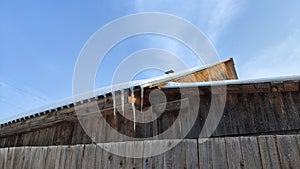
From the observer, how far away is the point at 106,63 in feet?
18.0

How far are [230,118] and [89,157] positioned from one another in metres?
2.75

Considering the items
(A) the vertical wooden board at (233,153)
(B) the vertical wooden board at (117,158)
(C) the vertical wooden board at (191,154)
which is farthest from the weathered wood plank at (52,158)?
(A) the vertical wooden board at (233,153)

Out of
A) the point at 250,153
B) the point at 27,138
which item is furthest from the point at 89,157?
the point at 27,138

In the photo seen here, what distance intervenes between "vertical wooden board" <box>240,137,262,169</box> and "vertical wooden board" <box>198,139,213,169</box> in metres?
0.23

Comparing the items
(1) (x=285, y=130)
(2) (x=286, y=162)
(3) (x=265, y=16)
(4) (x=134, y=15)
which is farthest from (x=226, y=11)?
(2) (x=286, y=162)

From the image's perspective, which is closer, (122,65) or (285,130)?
(285,130)

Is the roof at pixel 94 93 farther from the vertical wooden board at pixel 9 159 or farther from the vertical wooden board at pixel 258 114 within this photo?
the vertical wooden board at pixel 9 159

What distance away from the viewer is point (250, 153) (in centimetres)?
168

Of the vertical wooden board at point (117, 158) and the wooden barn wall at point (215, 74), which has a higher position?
the wooden barn wall at point (215, 74)

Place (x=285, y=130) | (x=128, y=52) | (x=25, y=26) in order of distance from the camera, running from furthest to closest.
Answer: (x=25, y=26) → (x=128, y=52) → (x=285, y=130)

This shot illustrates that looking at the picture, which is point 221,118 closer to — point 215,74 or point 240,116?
point 240,116

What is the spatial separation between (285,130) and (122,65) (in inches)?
126

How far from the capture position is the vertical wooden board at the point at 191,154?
5.72 feet

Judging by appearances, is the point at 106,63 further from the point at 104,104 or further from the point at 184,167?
the point at 184,167
